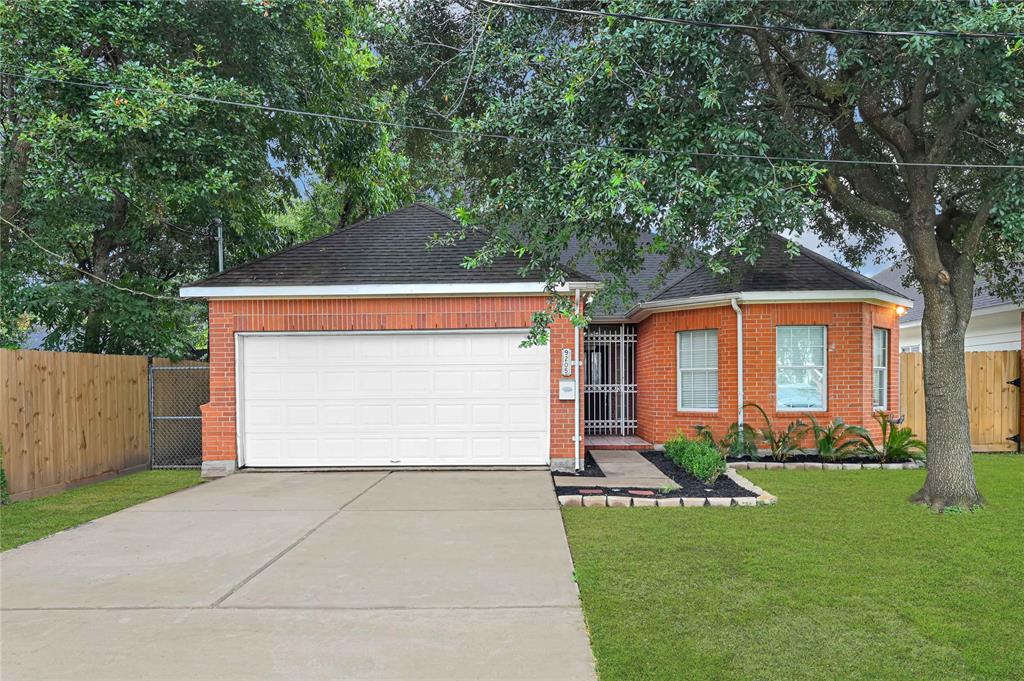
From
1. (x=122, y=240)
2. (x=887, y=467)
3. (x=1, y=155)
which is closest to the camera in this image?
(x=887, y=467)

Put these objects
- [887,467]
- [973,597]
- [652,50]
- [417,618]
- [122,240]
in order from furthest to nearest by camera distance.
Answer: [122,240] → [887,467] → [652,50] → [973,597] → [417,618]

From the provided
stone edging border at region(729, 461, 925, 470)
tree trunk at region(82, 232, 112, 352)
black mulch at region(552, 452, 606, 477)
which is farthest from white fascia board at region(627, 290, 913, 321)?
tree trunk at region(82, 232, 112, 352)

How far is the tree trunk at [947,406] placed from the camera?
23.1ft

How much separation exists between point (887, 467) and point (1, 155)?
15922 millimetres

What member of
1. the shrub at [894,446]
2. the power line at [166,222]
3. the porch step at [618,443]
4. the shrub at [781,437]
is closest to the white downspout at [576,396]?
the porch step at [618,443]

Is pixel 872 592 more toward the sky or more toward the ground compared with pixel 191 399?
more toward the ground

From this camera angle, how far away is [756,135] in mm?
6625

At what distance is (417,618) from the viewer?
13.2ft

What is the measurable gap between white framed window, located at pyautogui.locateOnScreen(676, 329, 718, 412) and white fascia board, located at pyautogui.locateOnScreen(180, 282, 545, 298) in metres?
3.95

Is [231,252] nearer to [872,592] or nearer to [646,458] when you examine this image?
[646,458]

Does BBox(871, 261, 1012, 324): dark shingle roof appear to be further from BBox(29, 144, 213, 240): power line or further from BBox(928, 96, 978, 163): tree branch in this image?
BBox(29, 144, 213, 240): power line

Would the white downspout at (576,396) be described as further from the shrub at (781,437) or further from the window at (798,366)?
the window at (798,366)

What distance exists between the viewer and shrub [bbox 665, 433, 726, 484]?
845 centimetres

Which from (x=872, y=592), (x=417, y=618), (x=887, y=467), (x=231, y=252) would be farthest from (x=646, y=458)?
(x=231, y=252)
